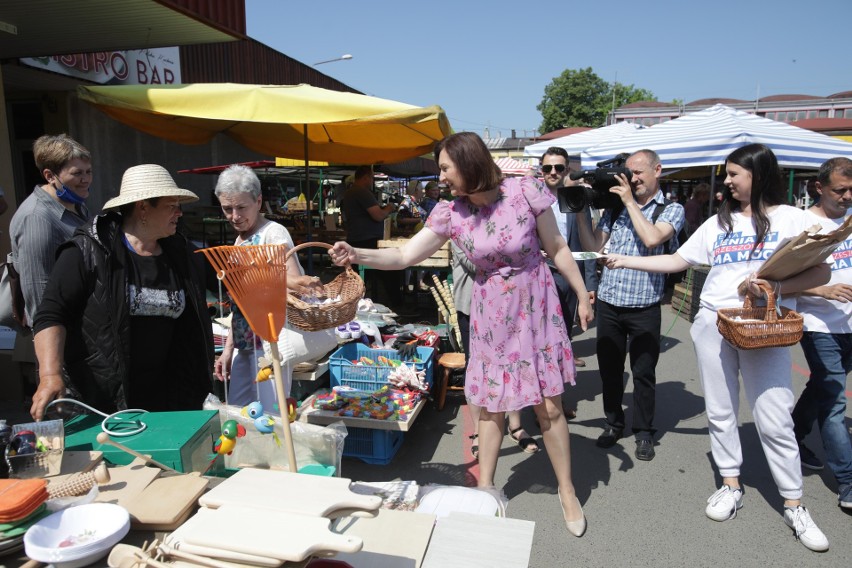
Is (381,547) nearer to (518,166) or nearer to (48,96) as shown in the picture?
(48,96)

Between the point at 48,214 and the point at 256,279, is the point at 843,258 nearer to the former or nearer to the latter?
the point at 256,279

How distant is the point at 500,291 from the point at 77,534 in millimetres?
1948

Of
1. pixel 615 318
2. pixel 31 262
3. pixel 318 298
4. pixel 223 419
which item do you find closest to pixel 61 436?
pixel 223 419

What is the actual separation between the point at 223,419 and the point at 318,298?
2.60 feet

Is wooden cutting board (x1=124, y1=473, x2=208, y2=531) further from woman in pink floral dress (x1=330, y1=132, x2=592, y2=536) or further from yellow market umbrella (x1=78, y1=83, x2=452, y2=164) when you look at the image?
yellow market umbrella (x1=78, y1=83, x2=452, y2=164)

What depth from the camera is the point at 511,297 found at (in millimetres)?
2693

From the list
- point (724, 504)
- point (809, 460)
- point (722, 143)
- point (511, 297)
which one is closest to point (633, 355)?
point (724, 504)

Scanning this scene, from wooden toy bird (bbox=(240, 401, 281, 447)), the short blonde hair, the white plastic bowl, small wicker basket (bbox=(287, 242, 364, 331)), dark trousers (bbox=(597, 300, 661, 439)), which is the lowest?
dark trousers (bbox=(597, 300, 661, 439))

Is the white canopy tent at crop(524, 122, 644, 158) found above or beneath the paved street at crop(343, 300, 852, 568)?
above

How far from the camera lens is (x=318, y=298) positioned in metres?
2.88

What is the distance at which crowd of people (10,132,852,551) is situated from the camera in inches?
87.9

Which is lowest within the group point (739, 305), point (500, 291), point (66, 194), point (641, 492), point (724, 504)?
point (641, 492)

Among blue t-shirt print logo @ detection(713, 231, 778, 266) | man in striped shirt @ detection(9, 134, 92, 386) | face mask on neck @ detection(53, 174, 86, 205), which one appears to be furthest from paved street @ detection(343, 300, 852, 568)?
face mask on neck @ detection(53, 174, 86, 205)

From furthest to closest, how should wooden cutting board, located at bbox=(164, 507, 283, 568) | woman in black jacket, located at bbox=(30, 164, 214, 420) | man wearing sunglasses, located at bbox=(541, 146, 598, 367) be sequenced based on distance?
1. man wearing sunglasses, located at bbox=(541, 146, 598, 367)
2. woman in black jacket, located at bbox=(30, 164, 214, 420)
3. wooden cutting board, located at bbox=(164, 507, 283, 568)
